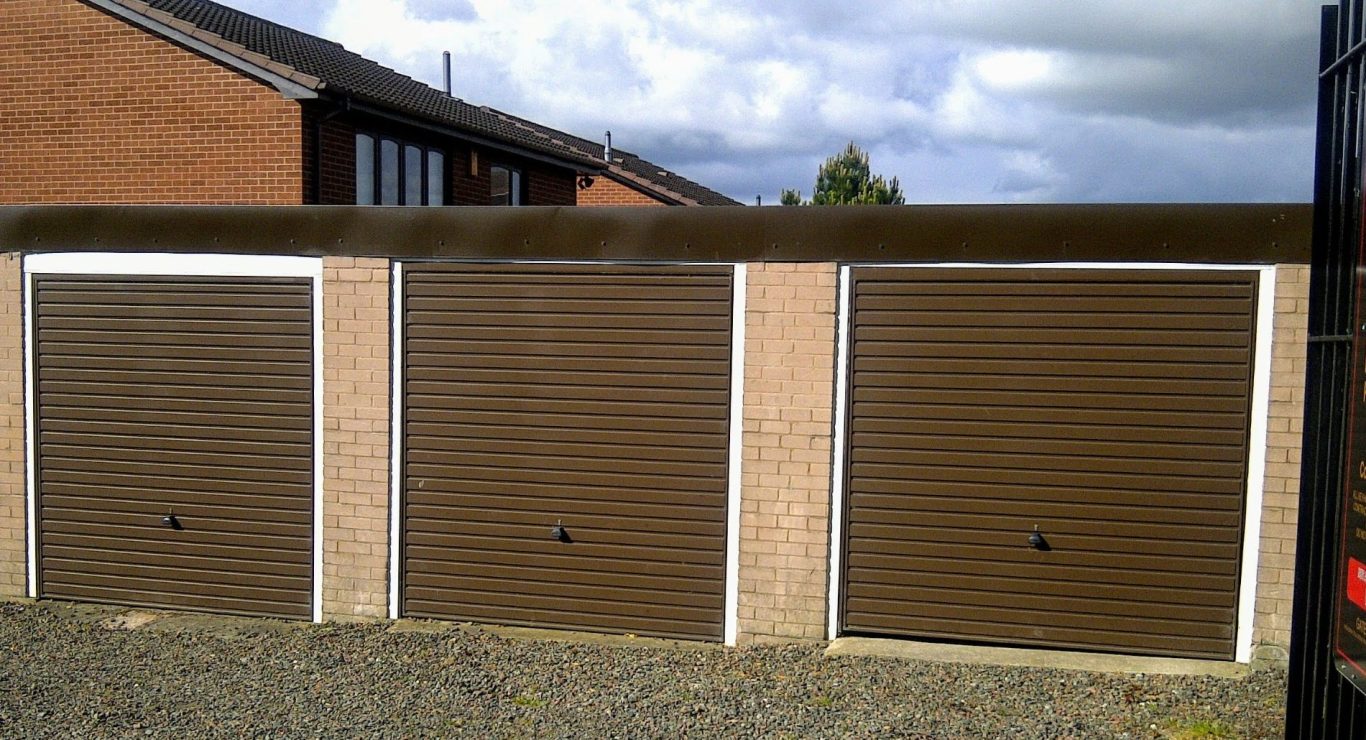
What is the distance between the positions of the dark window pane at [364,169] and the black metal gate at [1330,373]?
46.2 ft

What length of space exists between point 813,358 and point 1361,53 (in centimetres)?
400

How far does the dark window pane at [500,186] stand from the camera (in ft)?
69.5

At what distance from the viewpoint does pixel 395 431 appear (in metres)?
8.77

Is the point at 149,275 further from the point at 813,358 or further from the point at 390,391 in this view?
the point at 813,358

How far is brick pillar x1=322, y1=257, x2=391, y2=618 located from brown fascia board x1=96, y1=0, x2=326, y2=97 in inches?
289

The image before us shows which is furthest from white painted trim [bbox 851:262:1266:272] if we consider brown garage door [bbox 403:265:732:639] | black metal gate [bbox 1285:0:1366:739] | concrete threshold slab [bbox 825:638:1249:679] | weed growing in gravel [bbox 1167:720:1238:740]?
weed growing in gravel [bbox 1167:720:1238:740]

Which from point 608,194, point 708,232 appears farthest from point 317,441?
point 608,194

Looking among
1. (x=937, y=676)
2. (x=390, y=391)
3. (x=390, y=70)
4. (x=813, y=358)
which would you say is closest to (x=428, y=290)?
(x=390, y=391)

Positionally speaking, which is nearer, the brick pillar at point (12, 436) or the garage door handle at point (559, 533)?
the garage door handle at point (559, 533)

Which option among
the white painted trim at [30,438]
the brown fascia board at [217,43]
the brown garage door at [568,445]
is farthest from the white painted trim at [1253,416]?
the brown fascia board at [217,43]

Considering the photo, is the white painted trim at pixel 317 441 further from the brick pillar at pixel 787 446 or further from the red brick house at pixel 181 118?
the red brick house at pixel 181 118

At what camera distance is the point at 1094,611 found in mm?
7824

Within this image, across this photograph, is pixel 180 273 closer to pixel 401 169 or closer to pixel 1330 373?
pixel 1330 373

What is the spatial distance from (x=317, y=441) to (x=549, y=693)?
2.90 metres
